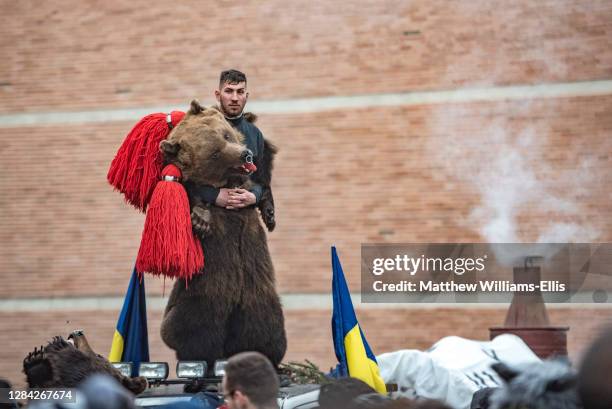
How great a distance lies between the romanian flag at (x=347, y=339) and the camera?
5.90 metres

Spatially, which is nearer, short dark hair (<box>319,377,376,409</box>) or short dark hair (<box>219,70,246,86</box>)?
short dark hair (<box>319,377,376,409</box>)

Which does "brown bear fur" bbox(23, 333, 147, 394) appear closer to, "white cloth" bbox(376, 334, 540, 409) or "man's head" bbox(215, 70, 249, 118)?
"man's head" bbox(215, 70, 249, 118)

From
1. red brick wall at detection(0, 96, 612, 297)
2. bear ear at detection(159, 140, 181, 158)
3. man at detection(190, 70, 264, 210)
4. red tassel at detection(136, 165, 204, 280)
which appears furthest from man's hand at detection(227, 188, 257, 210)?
red brick wall at detection(0, 96, 612, 297)

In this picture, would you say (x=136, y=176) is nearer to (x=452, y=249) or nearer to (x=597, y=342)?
(x=597, y=342)

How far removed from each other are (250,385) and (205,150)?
2.22 metres

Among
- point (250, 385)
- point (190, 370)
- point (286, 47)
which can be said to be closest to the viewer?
point (250, 385)

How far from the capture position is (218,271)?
572 centimetres

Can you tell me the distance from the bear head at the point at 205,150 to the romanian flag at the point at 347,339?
0.87 m

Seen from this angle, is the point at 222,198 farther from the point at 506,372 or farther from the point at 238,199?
the point at 506,372

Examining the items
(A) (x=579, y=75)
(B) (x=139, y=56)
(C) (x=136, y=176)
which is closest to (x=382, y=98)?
(A) (x=579, y=75)

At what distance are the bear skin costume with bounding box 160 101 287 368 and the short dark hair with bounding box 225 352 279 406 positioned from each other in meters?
1.99

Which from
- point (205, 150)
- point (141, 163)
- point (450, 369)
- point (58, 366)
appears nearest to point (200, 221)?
point (205, 150)

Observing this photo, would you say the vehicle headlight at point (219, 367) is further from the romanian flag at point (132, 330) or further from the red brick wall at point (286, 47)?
the red brick wall at point (286, 47)

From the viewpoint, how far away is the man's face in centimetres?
605
